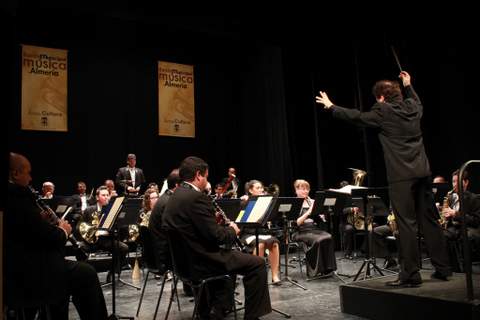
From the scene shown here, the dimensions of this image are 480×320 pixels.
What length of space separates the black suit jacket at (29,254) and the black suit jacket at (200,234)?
0.92 metres

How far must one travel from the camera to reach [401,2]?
7.32 meters

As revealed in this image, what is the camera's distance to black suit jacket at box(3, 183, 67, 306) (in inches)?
121

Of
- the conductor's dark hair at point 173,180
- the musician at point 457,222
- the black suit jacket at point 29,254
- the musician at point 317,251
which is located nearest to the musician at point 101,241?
the conductor's dark hair at point 173,180

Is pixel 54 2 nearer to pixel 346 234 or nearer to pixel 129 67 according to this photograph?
pixel 129 67

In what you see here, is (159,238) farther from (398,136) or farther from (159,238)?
(398,136)

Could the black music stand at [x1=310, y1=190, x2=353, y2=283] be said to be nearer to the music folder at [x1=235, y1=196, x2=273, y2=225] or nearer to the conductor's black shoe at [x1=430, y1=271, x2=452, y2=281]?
the music folder at [x1=235, y1=196, x2=273, y2=225]

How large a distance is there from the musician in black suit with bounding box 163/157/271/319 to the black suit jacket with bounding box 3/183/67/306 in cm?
93

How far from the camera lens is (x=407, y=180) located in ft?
12.8

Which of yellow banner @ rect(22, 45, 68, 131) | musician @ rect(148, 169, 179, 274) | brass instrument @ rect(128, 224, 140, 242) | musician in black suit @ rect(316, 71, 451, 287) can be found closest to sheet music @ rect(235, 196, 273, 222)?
musician @ rect(148, 169, 179, 274)

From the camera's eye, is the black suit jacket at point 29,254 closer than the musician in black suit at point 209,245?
Yes

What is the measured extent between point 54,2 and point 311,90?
6.21 m

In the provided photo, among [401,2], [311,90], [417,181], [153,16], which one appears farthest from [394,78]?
[417,181]

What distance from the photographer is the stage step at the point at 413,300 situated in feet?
11.2

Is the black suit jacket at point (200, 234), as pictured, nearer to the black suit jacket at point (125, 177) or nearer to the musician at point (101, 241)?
the musician at point (101, 241)
